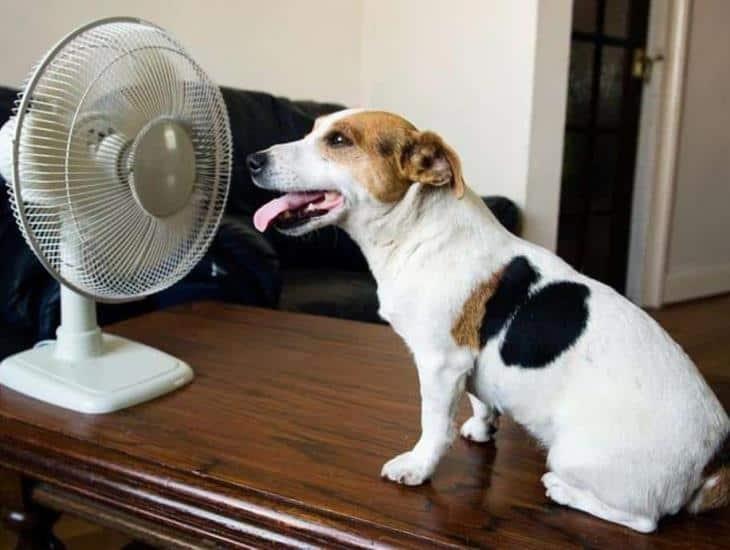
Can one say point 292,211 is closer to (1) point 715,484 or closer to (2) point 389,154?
(2) point 389,154

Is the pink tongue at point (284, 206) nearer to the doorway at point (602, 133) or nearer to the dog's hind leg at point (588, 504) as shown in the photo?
the dog's hind leg at point (588, 504)

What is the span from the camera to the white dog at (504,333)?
64 centimetres

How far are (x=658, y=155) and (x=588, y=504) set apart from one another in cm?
→ 297

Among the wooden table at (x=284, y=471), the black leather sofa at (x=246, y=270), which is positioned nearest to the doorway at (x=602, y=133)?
the black leather sofa at (x=246, y=270)

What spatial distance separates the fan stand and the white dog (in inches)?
12.7

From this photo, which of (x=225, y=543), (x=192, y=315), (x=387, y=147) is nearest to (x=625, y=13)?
(x=192, y=315)

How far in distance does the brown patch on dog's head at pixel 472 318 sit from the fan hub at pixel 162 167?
43 centimetres

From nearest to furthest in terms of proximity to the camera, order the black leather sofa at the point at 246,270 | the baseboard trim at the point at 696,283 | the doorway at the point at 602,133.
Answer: the black leather sofa at the point at 246,270, the doorway at the point at 602,133, the baseboard trim at the point at 696,283

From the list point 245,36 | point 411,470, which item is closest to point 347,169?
point 411,470

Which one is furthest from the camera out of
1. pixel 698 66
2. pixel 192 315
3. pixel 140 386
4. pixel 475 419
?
pixel 698 66

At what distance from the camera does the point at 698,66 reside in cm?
336

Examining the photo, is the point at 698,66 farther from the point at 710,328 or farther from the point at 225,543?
the point at 225,543

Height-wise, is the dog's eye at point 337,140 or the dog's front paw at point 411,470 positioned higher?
the dog's eye at point 337,140

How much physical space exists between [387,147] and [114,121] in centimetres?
34
